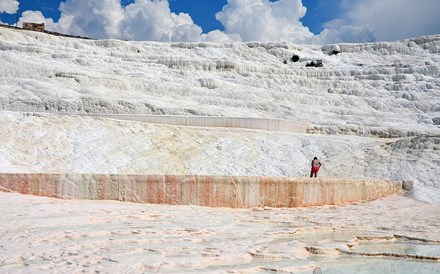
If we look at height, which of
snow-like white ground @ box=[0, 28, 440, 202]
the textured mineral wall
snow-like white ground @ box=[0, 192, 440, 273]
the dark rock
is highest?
the dark rock

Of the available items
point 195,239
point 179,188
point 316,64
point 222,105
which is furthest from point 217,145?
point 316,64

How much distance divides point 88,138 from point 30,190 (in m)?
5.54

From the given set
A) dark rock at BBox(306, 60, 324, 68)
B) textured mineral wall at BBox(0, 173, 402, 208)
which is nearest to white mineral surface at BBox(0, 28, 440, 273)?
textured mineral wall at BBox(0, 173, 402, 208)

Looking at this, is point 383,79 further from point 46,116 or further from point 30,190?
point 30,190

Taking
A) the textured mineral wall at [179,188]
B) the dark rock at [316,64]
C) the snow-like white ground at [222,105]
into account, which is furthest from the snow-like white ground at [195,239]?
the dark rock at [316,64]

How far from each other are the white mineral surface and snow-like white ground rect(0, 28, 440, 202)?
71mm

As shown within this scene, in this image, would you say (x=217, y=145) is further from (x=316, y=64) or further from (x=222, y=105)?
(x=316, y=64)

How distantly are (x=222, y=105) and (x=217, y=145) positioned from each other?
918 cm

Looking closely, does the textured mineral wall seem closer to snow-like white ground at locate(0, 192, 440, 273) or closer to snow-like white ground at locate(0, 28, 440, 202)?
snow-like white ground at locate(0, 192, 440, 273)

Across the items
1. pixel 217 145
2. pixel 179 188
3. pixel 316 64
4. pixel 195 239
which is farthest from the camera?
pixel 316 64

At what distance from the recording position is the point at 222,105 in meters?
25.4

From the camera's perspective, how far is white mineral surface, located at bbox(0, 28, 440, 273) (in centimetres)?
619

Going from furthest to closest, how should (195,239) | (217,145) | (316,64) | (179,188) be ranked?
1. (316,64)
2. (217,145)
3. (179,188)
4. (195,239)

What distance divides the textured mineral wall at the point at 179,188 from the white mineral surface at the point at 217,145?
0.37 meters
